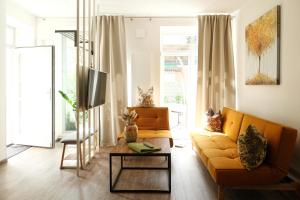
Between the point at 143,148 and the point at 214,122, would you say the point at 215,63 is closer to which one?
the point at 214,122

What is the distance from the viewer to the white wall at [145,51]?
5305 mm

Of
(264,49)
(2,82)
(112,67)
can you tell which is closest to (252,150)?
(264,49)

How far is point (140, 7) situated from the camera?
473cm

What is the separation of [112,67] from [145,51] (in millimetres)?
776

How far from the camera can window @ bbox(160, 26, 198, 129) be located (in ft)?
18.3

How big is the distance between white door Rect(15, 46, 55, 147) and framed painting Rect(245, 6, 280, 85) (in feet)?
11.5

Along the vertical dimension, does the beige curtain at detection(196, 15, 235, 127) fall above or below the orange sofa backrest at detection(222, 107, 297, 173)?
above

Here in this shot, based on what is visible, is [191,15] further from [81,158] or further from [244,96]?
[81,158]

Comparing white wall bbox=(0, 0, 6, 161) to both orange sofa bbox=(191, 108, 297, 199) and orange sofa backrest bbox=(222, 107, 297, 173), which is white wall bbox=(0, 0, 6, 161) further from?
orange sofa backrest bbox=(222, 107, 297, 173)

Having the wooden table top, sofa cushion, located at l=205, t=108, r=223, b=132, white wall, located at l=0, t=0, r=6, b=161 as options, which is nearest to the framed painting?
sofa cushion, located at l=205, t=108, r=223, b=132

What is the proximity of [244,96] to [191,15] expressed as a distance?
6.35 ft

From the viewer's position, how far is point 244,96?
462cm

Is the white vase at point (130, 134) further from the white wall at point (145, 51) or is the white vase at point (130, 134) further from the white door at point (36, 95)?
the white door at point (36, 95)

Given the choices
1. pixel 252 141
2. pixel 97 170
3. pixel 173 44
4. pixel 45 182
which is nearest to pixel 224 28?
pixel 173 44
